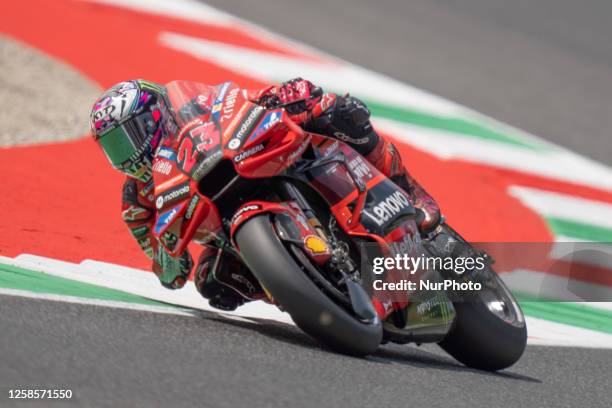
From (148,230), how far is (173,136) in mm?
573

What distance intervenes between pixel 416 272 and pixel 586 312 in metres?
2.43

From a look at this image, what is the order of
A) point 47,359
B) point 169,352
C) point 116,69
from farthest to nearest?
point 116,69
point 169,352
point 47,359

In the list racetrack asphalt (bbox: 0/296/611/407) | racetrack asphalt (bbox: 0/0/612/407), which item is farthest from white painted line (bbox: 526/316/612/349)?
racetrack asphalt (bbox: 0/296/611/407)

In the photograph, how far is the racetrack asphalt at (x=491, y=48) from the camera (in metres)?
12.1

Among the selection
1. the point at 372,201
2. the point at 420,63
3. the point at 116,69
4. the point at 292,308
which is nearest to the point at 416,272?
the point at 372,201

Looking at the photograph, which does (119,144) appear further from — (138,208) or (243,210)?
(243,210)

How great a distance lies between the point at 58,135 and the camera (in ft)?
30.8

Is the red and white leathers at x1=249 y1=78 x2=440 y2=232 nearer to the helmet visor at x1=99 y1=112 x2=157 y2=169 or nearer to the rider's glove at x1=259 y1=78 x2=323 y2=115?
the rider's glove at x1=259 y1=78 x2=323 y2=115

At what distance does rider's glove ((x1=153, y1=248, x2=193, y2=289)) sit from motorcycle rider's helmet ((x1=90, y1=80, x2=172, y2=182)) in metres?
0.48

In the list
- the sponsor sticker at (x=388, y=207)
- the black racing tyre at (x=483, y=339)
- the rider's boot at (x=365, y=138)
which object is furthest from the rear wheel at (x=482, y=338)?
the sponsor sticker at (x=388, y=207)

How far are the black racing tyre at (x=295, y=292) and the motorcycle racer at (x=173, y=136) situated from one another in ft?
2.30

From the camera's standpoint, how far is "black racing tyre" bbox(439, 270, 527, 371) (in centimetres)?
561

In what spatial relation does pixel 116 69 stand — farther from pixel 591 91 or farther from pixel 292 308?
pixel 292 308

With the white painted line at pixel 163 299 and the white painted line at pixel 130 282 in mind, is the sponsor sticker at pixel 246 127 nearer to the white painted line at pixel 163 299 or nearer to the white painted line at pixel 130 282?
the white painted line at pixel 163 299
